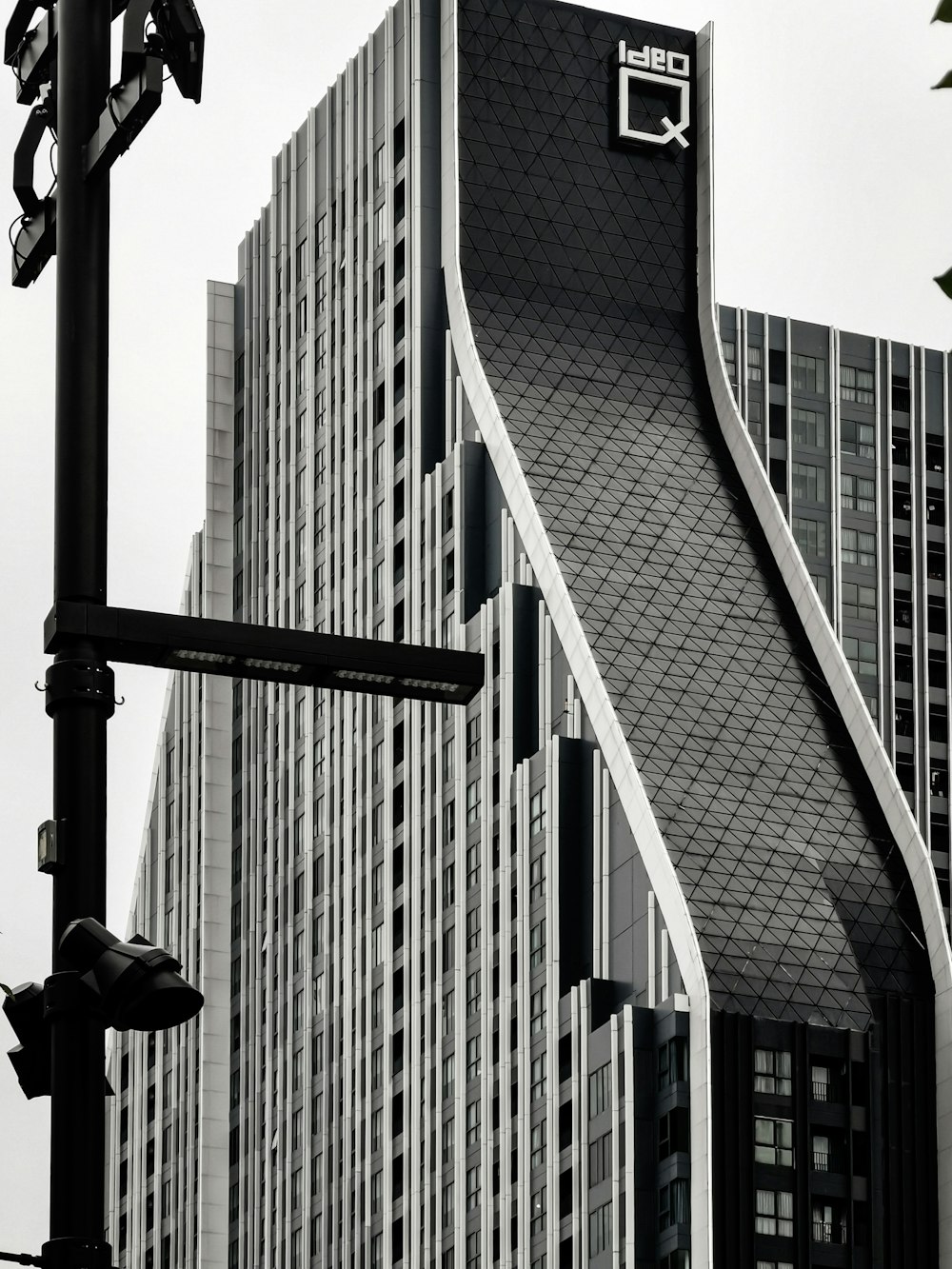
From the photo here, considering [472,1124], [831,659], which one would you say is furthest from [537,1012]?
[831,659]

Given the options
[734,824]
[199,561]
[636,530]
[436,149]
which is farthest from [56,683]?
[199,561]

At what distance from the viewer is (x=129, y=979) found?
13664mm

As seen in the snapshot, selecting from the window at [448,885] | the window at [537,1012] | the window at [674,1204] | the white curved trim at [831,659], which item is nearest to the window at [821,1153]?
the white curved trim at [831,659]

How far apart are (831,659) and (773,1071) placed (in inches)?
1180

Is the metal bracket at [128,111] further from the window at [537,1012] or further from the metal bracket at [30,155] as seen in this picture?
the window at [537,1012]

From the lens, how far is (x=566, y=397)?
522 ft

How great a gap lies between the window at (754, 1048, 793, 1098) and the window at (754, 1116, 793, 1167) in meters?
1.45

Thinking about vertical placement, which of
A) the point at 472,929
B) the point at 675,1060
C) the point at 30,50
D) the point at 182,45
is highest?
the point at 30,50

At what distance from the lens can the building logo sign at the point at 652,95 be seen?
166875 mm

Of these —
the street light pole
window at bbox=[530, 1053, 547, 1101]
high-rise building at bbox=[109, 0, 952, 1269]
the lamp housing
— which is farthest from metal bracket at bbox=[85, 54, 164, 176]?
window at bbox=[530, 1053, 547, 1101]

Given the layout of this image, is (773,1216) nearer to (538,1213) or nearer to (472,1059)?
(538,1213)

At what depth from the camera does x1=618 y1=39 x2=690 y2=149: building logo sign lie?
16688 cm

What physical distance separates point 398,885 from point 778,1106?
34.4 metres

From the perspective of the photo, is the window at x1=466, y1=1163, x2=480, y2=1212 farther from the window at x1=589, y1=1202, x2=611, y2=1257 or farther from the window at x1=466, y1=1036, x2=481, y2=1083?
the window at x1=589, y1=1202, x2=611, y2=1257
